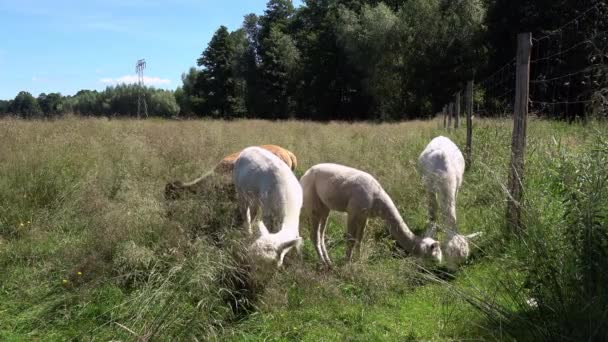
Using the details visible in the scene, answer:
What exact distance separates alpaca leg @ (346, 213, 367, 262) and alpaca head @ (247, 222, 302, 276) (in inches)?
66.5

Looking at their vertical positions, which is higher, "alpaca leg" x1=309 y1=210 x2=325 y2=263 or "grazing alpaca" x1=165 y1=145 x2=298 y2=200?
"grazing alpaca" x1=165 y1=145 x2=298 y2=200

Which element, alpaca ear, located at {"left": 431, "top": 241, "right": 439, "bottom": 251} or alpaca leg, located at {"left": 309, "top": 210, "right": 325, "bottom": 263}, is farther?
alpaca leg, located at {"left": 309, "top": 210, "right": 325, "bottom": 263}

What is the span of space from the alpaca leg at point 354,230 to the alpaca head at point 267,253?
5.54 ft

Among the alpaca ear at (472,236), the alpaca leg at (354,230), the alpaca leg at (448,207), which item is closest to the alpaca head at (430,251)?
the alpaca ear at (472,236)

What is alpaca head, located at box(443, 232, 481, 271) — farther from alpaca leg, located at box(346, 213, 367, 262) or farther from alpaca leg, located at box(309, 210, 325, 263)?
alpaca leg, located at box(309, 210, 325, 263)

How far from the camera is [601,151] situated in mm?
3895

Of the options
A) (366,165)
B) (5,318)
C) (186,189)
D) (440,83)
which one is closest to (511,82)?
(366,165)

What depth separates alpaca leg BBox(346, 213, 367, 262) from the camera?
642 centimetres

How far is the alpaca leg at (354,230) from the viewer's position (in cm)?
642

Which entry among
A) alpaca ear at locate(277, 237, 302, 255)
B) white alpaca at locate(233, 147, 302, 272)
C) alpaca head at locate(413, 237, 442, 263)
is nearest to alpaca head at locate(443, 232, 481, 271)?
alpaca head at locate(413, 237, 442, 263)

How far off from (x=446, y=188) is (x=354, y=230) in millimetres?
1559

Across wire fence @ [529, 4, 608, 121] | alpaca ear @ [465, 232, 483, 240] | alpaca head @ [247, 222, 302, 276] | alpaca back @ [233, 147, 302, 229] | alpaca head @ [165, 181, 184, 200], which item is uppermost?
wire fence @ [529, 4, 608, 121]

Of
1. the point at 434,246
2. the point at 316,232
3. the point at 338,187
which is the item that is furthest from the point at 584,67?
the point at 316,232

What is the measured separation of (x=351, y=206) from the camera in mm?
6512
